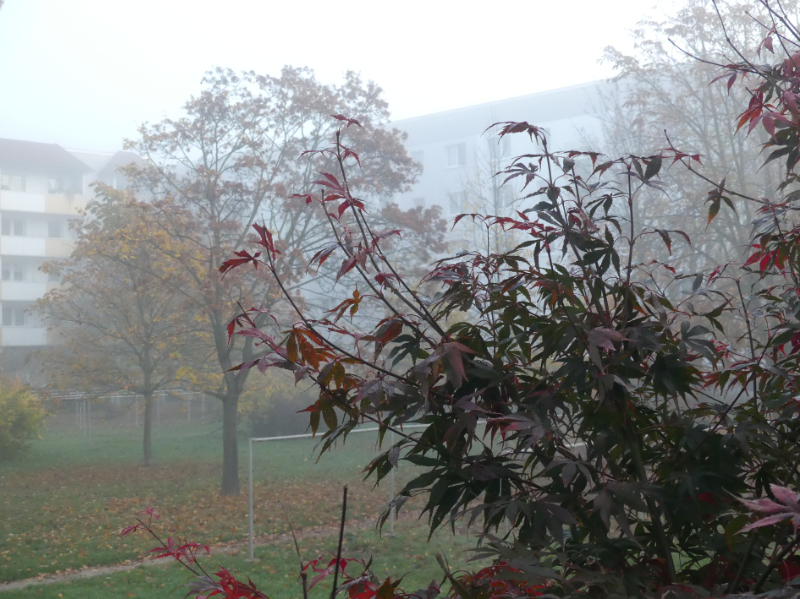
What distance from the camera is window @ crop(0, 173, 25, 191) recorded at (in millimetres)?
6523

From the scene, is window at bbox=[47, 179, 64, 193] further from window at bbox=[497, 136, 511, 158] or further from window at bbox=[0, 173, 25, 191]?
window at bbox=[497, 136, 511, 158]

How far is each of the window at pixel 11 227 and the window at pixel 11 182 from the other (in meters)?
0.30

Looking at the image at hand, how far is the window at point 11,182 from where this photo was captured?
652 cm

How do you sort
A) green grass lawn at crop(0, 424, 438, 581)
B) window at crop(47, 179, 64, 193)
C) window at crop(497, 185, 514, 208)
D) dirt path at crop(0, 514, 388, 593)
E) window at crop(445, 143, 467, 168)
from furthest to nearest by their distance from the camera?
window at crop(445, 143, 467, 168)
window at crop(497, 185, 514, 208)
window at crop(47, 179, 64, 193)
green grass lawn at crop(0, 424, 438, 581)
dirt path at crop(0, 514, 388, 593)

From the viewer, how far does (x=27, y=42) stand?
6.19 metres

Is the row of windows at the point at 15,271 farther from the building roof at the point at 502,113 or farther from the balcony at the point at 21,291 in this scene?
the building roof at the point at 502,113

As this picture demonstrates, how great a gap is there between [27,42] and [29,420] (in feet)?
12.9

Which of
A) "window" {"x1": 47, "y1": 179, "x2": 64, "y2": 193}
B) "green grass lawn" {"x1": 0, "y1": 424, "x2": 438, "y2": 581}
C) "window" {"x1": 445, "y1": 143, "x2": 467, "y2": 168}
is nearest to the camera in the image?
"green grass lawn" {"x1": 0, "y1": 424, "x2": 438, "y2": 581}

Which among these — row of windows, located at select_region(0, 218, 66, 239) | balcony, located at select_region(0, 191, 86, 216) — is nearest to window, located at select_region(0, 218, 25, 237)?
row of windows, located at select_region(0, 218, 66, 239)

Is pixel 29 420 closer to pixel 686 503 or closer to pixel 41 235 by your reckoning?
pixel 41 235

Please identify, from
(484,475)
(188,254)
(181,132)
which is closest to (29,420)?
(188,254)

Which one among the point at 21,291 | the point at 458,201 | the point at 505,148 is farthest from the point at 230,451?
the point at 505,148

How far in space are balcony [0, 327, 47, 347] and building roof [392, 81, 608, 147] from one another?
467 cm

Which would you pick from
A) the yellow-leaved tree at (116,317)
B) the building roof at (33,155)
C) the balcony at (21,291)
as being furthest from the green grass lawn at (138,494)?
the building roof at (33,155)
